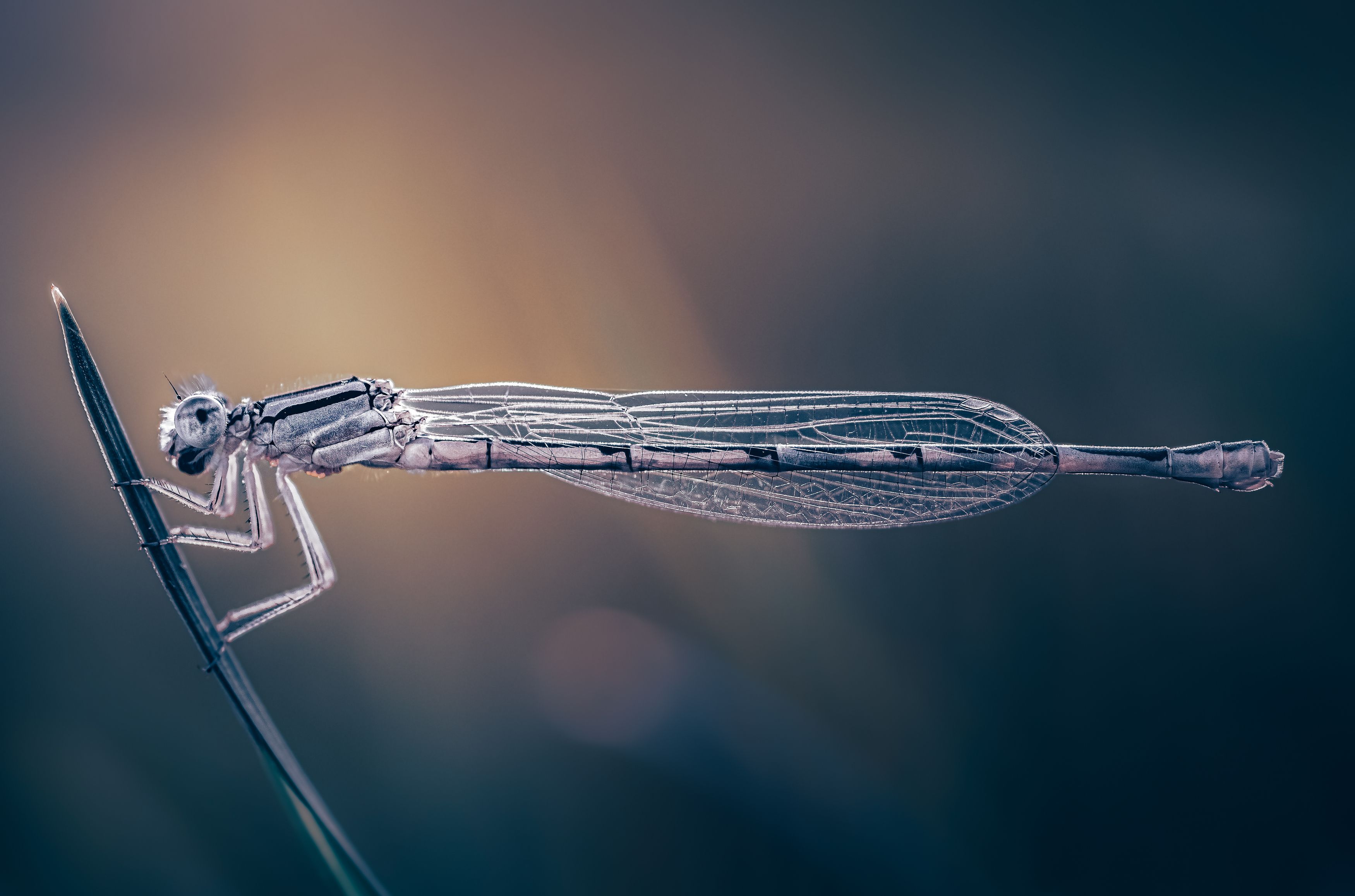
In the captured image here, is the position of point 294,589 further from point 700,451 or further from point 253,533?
point 700,451

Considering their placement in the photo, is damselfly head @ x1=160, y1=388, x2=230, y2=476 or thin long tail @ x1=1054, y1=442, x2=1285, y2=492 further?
thin long tail @ x1=1054, y1=442, x2=1285, y2=492

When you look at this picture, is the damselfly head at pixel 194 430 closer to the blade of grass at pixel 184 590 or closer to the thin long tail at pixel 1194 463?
the blade of grass at pixel 184 590

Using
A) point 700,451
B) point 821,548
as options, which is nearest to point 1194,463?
point 821,548

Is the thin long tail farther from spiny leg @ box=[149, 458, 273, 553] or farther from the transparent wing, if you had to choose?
spiny leg @ box=[149, 458, 273, 553]

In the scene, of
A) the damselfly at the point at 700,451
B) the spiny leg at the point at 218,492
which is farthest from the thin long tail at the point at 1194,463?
the spiny leg at the point at 218,492

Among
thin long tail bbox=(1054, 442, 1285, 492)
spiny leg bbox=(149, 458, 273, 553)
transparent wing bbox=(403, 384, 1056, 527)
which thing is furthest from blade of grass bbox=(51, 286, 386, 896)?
thin long tail bbox=(1054, 442, 1285, 492)

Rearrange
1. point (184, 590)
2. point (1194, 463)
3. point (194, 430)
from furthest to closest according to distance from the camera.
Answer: point (1194, 463)
point (194, 430)
point (184, 590)

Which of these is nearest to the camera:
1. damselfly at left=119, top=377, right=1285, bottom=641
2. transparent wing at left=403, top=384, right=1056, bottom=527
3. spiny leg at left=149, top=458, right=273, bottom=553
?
spiny leg at left=149, top=458, right=273, bottom=553
